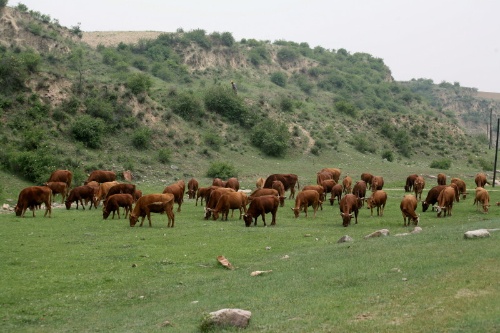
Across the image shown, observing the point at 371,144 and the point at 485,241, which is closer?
the point at 485,241

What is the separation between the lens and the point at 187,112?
2771 inches

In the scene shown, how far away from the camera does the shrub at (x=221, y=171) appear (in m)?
53.3

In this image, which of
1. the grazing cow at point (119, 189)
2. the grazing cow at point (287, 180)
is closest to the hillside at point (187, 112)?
the grazing cow at point (119, 189)

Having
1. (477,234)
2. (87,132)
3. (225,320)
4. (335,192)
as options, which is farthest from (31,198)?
(87,132)

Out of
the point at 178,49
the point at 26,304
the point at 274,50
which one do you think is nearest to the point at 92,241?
the point at 26,304

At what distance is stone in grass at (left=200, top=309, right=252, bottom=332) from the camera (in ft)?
39.4

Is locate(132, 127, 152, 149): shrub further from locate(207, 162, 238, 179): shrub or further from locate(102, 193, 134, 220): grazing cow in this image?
locate(102, 193, 134, 220): grazing cow

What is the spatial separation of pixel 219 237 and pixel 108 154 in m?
30.7

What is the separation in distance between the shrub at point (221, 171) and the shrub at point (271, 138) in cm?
1421

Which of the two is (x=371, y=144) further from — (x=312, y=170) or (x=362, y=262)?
(x=362, y=262)

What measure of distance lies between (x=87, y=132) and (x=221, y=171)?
11448mm

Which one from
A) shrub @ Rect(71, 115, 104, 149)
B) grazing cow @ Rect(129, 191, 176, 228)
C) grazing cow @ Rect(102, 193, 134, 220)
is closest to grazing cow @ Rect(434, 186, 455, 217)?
grazing cow @ Rect(129, 191, 176, 228)

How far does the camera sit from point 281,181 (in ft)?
136

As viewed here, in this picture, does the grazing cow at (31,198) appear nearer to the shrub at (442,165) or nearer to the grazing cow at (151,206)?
the grazing cow at (151,206)
